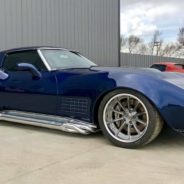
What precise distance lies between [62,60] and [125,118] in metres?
1.53

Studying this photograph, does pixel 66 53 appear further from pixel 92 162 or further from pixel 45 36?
pixel 45 36

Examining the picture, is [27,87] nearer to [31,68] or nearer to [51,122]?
[31,68]

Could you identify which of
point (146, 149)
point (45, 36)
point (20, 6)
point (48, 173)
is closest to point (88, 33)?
point (45, 36)

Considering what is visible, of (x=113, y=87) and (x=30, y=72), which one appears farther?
(x=30, y=72)

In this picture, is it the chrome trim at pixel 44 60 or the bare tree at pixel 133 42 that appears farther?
the bare tree at pixel 133 42

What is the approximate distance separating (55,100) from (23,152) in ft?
3.58

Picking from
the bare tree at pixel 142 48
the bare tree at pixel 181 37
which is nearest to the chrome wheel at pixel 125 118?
the bare tree at pixel 142 48

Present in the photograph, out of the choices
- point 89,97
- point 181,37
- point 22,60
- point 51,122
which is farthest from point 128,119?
point 181,37

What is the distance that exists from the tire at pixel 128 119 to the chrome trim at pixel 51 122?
22 cm

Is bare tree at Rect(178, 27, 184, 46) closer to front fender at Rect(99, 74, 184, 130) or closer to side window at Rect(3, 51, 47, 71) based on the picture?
side window at Rect(3, 51, 47, 71)

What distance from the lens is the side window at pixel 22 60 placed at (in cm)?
551

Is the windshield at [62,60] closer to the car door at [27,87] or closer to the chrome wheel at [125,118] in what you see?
the car door at [27,87]

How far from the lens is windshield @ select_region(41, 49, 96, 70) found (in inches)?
213

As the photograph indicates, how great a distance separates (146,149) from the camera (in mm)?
4371
